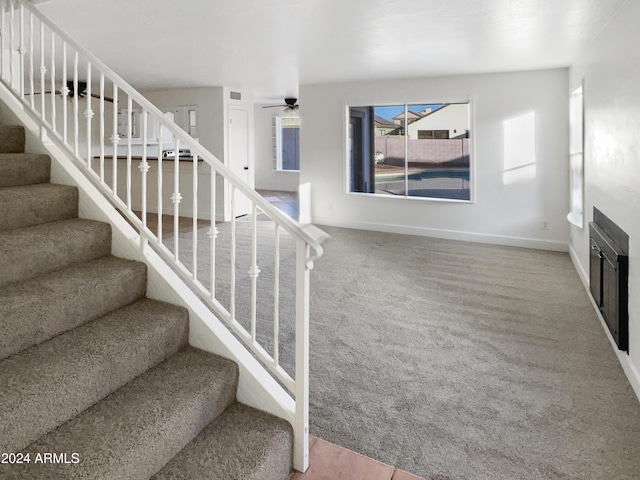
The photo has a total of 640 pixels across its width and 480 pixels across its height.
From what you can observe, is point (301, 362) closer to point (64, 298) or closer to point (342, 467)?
point (342, 467)

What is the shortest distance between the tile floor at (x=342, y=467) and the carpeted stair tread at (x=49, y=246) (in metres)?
1.45

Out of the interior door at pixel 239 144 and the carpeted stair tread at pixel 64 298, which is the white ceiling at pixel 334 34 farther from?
the carpeted stair tread at pixel 64 298

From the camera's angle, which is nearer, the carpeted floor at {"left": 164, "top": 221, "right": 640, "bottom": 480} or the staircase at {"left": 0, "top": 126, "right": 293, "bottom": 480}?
the staircase at {"left": 0, "top": 126, "right": 293, "bottom": 480}

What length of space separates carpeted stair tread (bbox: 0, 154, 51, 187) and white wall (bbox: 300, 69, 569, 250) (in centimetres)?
514

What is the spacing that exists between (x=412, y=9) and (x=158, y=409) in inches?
123

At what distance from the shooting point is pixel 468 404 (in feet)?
7.70

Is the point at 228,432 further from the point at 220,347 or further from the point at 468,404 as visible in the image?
the point at 468,404

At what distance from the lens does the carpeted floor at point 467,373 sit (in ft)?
6.46

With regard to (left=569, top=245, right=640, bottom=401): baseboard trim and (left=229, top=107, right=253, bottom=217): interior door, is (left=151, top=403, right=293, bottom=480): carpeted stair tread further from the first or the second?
(left=229, top=107, right=253, bottom=217): interior door

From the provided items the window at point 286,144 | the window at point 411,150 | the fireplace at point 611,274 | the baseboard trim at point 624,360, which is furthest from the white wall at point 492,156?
the window at point 286,144

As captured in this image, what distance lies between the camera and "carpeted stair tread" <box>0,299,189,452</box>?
138cm

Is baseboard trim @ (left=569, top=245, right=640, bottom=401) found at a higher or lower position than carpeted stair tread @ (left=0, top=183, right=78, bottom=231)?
lower

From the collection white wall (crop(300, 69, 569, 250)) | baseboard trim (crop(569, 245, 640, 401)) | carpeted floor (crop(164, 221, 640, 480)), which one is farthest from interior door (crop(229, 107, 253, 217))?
baseboard trim (crop(569, 245, 640, 401))

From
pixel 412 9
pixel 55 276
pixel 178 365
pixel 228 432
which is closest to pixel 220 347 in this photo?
pixel 178 365
